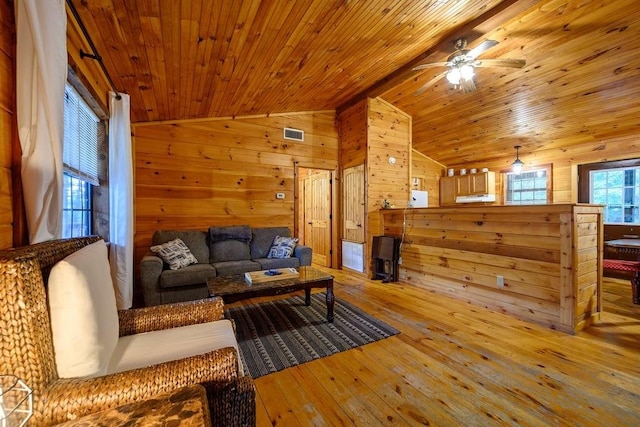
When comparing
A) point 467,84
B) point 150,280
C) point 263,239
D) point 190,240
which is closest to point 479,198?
point 467,84

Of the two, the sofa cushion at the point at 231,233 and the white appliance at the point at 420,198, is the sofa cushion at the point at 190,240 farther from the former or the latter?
the white appliance at the point at 420,198

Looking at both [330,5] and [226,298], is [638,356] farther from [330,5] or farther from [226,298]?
[330,5]

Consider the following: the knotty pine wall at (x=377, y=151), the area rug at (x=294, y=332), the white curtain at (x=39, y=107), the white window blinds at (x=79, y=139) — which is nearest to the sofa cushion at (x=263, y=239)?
the area rug at (x=294, y=332)

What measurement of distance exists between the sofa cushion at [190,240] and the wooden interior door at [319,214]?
2395 millimetres

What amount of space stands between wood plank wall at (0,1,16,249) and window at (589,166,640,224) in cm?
676

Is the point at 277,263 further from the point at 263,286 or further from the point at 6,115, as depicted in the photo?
the point at 6,115

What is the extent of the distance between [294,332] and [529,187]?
597 cm

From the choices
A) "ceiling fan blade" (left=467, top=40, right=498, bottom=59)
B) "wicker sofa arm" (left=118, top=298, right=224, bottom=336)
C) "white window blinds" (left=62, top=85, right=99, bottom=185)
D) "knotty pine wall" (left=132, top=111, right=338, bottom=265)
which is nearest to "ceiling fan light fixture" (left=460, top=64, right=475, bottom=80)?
"ceiling fan blade" (left=467, top=40, right=498, bottom=59)

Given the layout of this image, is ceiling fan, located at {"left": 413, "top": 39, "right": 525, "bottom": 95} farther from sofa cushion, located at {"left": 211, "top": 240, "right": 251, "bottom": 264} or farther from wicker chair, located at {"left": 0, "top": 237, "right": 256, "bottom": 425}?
sofa cushion, located at {"left": 211, "top": 240, "right": 251, "bottom": 264}

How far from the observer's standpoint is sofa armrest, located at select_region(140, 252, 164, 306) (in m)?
3.04

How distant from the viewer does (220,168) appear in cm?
441

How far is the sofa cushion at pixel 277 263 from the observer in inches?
146

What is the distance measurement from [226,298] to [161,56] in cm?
212

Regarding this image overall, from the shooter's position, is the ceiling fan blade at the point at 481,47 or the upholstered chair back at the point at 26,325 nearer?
the upholstered chair back at the point at 26,325
